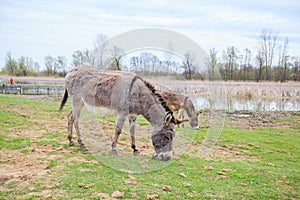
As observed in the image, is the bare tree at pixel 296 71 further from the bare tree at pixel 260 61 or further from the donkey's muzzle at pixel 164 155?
the donkey's muzzle at pixel 164 155

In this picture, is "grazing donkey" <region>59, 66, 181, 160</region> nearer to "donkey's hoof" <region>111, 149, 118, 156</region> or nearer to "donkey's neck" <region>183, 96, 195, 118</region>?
"donkey's hoof" <region>111, 149, 118, 156</region>

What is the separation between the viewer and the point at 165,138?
5324 mm

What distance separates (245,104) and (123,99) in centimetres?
1685

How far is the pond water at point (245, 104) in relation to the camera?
16.7 meters

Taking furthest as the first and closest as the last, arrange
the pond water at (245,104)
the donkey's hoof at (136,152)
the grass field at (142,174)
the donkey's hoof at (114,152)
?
the pond water at (245,104)
the donkey's hoof at (136,152)
the donkey's hoof at (114,152)
the grass field at (142,174)

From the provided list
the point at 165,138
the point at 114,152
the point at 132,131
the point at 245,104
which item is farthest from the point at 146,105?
the point at 245,104

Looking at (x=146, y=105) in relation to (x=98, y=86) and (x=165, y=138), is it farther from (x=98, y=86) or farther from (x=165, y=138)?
(x=98, y=86)

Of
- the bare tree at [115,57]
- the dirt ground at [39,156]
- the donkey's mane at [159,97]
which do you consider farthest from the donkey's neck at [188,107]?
the donkey's mane at [159,97]

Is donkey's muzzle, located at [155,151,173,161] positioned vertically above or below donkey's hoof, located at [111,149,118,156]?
above

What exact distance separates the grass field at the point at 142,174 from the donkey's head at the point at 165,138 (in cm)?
30

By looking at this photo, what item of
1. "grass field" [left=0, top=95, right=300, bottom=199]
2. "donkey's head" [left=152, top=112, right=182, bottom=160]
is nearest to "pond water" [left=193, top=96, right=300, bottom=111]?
"grass field" [left=0, top=95, right=300, bottom=199]

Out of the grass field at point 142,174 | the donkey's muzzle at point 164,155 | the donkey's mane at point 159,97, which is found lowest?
the grass field at point 142,174

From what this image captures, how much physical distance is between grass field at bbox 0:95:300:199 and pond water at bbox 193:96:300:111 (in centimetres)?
728

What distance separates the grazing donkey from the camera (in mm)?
5418
